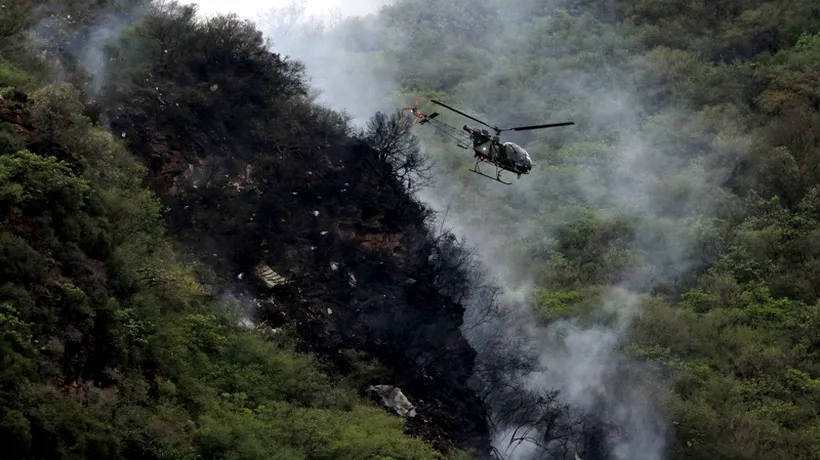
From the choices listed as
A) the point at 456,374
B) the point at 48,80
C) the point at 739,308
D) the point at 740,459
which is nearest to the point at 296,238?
the point at 456,374

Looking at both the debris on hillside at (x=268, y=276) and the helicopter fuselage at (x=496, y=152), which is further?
the debris on hillside at (x=268, y=276)

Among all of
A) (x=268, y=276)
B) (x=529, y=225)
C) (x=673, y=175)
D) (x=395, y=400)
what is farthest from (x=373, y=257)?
(x=673, y=175)

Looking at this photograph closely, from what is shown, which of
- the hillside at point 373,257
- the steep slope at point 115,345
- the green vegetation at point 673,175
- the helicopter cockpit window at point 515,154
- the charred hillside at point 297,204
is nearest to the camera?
the steep slope at point 115,345

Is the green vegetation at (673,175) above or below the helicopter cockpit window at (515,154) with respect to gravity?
above

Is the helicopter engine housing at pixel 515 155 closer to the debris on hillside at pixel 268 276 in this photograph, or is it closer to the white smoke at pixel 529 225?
Answer: the debris on hillside at pixel 268 276

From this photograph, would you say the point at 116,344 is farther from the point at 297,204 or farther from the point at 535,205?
the point at 535,205

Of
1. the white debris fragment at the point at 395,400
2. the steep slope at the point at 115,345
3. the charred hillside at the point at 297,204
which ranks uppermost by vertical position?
the charred hillside at the point at 297,204

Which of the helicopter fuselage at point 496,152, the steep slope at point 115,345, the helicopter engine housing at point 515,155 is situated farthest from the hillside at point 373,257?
the helicopter engine housing at point 515,155
